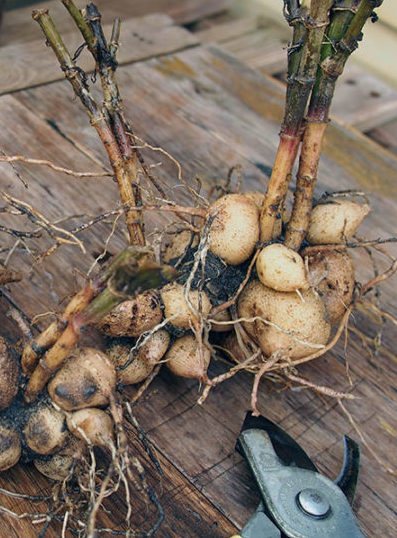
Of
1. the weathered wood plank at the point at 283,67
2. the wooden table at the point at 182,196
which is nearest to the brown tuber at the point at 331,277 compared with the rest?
the wooden table at the point at 182,196

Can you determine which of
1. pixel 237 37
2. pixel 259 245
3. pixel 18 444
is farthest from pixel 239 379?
pixel 237 37

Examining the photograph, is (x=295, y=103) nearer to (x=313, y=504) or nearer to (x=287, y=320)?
(x=287, y=320)

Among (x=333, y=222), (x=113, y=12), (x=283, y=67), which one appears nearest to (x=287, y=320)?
(x=333, y=222)

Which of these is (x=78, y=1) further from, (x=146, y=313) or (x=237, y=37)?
(x=146, y=313)

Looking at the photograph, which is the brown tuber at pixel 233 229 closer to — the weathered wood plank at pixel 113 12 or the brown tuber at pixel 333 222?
the brown tuber at pixel 333 222

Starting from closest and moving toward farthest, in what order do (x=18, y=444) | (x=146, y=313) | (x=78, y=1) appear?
(x=18, y=444)
(x=146, y=313)
(x=78, y=1)
